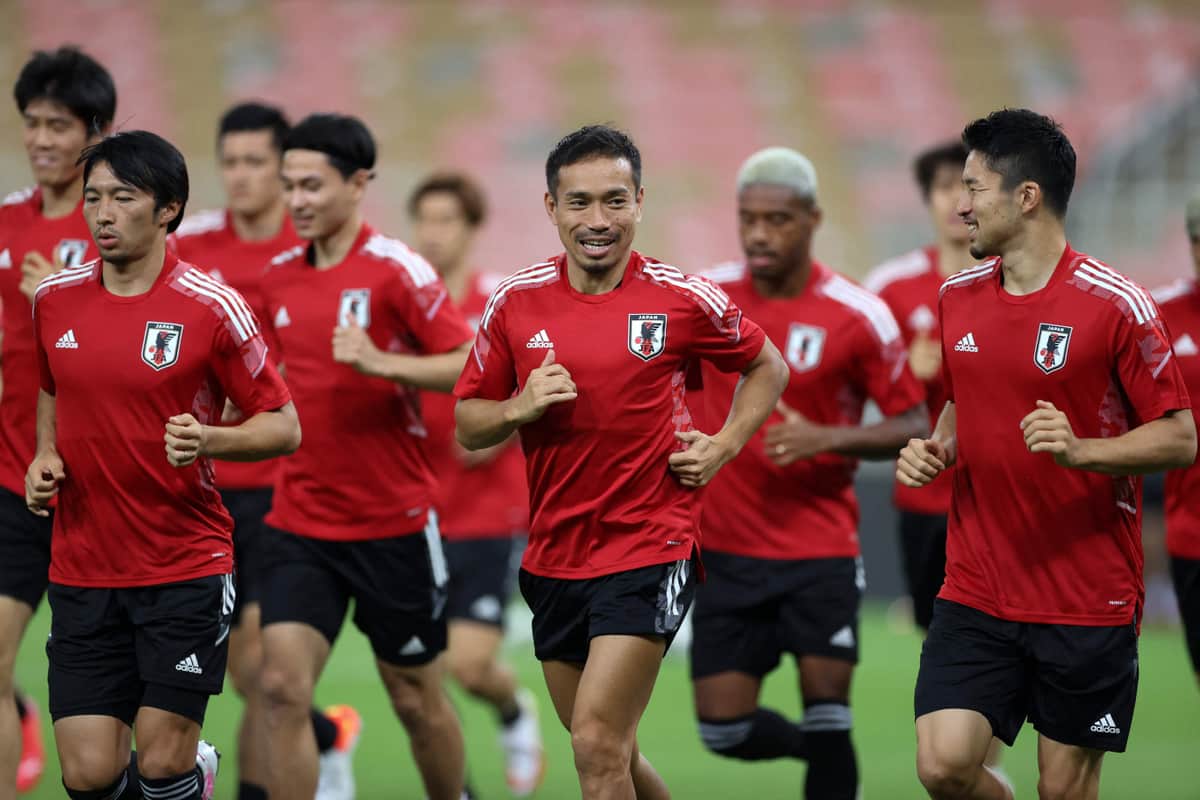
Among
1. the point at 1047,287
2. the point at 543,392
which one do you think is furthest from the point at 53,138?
the point at 1047,287

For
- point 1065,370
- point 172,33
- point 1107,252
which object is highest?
point 172,33

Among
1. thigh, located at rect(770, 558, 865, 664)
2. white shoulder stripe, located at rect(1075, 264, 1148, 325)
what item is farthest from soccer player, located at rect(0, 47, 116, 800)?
white shoulder stripe, located at rect(1075, 264, 1148, 325)

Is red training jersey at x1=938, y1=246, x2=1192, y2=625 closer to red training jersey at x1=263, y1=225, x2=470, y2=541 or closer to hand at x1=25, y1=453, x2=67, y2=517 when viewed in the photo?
red training jersey at x1=263, y1=225, x2=470, y2=541

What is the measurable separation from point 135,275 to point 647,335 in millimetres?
1752

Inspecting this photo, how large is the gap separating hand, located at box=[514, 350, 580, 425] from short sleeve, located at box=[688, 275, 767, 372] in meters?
0.53

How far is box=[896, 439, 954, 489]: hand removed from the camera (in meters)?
5.31

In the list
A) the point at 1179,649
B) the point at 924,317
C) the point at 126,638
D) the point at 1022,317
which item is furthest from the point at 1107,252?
the point at 126,638

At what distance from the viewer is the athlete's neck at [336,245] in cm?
687

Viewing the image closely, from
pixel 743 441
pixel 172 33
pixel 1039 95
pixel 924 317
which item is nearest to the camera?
pixel 743 441

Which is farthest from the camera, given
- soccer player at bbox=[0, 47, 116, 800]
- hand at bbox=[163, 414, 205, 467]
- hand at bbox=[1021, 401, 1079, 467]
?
soccer player at bbox=[0, 47, 116, 800]

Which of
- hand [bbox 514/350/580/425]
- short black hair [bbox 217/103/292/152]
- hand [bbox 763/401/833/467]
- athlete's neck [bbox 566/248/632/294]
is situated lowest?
hand [bbox 763/401/833/467]

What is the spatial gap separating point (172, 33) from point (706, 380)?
55.2ft

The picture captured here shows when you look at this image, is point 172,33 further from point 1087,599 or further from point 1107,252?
point 1087,599

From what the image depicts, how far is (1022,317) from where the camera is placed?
5270 mm
